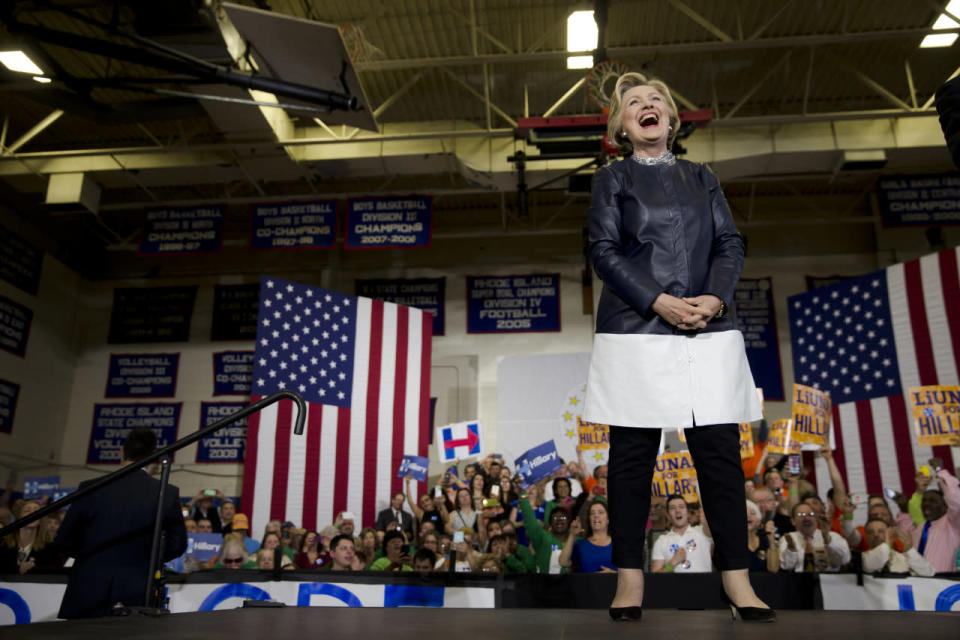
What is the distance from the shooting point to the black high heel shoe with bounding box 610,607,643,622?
156cm

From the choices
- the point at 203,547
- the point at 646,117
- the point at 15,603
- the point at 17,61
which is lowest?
the point at 15,603

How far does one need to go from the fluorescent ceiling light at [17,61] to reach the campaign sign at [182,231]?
8.44 feet

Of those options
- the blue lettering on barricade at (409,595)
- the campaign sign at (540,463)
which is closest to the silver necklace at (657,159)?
the blue lettering on barricade at (409,595)

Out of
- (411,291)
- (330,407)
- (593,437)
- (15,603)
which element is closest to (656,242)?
(15,603)

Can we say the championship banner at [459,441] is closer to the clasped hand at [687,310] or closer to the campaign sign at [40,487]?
the campaign sign at [40,487]

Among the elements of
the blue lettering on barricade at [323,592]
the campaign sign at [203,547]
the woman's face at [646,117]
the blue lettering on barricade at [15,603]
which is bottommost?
the blue lettering on barricade at [15,603]

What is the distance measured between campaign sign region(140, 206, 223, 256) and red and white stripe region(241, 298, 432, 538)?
2.37 meters

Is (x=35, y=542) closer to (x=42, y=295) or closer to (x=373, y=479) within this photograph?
(x=373, y=479)

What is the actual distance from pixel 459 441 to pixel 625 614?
630 centimetres

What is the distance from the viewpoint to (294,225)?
9.30 metres

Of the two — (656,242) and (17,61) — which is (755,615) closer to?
(656,242)

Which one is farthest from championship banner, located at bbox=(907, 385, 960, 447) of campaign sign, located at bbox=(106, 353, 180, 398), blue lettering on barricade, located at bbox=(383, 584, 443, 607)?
campaign sign, located at bbox=(106, 353, 180, 398)

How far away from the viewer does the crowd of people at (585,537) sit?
14.5 ft

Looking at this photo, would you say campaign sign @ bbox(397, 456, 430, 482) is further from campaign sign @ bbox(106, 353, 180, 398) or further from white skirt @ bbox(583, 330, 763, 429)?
white skirt @ bbox(583, 330, 763, 429)
